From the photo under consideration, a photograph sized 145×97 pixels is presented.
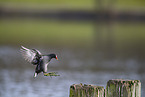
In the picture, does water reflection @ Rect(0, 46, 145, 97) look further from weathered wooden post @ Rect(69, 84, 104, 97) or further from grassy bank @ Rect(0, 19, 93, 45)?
grassy bank @ Rect(0, 19, 93, 45)

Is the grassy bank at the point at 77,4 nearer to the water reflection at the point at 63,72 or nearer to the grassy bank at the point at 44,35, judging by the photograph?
the grassy bank at the point at 44,35

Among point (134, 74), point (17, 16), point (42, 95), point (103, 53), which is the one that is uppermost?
point (17, 16)

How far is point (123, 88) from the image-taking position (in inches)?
258

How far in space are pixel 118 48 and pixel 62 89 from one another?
13548 mm

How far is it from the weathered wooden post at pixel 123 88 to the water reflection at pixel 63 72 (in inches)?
178

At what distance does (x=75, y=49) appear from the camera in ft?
78.3

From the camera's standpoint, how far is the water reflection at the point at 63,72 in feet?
38.7

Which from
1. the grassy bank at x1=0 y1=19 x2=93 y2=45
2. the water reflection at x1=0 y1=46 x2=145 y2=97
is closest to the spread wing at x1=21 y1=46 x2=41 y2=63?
the water reflection at x1=0 y1=46 x2=145 y2=97

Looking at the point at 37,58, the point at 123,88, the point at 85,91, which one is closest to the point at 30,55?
the point at 37,58

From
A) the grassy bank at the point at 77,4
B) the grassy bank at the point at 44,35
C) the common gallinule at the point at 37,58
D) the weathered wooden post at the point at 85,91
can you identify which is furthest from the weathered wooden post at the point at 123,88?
the grassy bank at the point at 77,4

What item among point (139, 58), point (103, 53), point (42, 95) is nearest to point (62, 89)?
point (42, 95)

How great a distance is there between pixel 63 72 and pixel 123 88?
9016 mm

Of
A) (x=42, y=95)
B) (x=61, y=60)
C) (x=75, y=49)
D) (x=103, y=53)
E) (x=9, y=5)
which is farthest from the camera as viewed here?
(x=9, y=5)

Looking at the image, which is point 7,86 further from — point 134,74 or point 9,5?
point 9,5
